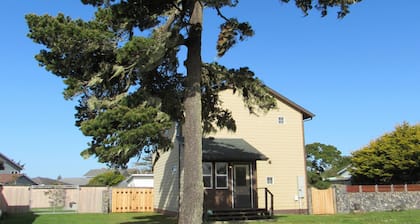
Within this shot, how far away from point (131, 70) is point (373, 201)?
16.5 meters

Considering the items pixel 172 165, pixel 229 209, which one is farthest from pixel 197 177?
pixel 172 165

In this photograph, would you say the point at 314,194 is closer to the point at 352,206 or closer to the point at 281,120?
the point at 352,206

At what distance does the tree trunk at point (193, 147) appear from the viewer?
12.8 meters

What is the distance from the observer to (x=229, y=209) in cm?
1986

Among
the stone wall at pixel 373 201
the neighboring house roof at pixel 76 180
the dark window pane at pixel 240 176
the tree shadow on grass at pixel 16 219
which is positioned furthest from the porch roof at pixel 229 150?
→ the neighboring house roof at pixel 76 180

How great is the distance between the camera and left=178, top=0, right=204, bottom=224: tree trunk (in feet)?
42.1

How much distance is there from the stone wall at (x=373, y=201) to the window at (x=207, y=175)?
23.4 feet

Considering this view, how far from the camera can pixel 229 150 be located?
21.7 meters

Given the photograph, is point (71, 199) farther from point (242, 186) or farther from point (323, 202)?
point (323, 202)

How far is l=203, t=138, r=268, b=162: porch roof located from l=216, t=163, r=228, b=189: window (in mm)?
484

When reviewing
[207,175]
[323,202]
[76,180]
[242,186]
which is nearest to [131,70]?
[207,175]

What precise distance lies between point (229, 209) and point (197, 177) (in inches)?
296

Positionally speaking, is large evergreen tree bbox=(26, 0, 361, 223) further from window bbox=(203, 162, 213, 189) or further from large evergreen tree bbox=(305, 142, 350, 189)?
large evergreen tree bbox=(305, 142, 350, 189)

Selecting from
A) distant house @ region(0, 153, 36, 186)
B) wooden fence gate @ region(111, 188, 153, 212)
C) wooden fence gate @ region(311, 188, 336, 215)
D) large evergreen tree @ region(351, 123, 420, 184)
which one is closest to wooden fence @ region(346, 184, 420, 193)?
wooden fence gate @ region(311, 188, 336, 215)
